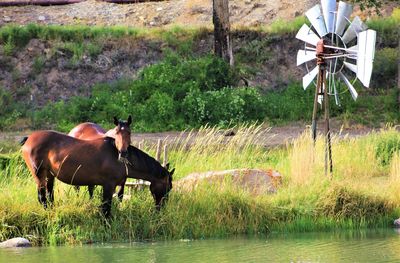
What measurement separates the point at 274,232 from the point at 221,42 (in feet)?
54.8

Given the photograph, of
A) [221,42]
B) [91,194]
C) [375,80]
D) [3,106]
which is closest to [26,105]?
[3,106]

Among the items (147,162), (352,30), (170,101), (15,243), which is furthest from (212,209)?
(170,101)

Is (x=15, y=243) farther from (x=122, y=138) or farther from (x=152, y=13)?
(x=152, y=13)

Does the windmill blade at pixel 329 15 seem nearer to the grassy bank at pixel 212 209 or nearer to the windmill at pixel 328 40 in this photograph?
the windmill at pixel 328 40

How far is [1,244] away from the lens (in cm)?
1659

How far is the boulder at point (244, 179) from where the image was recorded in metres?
18.8

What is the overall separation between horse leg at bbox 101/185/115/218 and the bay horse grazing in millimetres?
364

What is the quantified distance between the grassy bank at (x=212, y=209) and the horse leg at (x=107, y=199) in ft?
0.48

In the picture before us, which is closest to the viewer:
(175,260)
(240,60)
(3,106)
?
(175,260)

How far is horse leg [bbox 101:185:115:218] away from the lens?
17203 mm

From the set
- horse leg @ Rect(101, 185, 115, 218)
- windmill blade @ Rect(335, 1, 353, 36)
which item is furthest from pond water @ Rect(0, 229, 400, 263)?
windmill blade @ Rect(335, 1, 353, 36)

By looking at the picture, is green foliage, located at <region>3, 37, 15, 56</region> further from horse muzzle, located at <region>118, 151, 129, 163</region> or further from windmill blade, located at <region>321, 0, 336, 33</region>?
horse muzzle, located at <region>118, 151, 129, 163</region>

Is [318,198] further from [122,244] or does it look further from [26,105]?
[26,105]

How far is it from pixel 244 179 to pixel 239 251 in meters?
3.58
